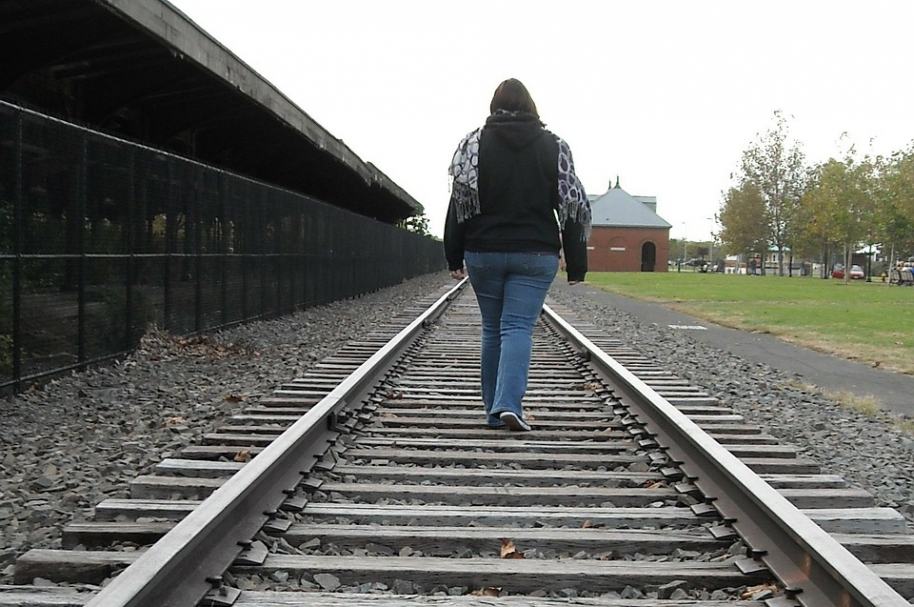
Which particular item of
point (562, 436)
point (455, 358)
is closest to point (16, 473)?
point (562, 436)

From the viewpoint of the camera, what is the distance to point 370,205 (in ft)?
120

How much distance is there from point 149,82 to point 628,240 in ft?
275

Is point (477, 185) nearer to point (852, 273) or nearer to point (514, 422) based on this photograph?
point (514, 422)

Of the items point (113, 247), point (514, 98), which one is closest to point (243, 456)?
point (514, 98)

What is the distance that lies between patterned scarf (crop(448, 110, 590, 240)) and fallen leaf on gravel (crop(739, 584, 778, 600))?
8.88 feet

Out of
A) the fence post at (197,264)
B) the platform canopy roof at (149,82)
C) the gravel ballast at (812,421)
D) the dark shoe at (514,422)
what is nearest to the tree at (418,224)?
the platform canopy roof at (149,82)

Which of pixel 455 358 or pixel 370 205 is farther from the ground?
pixel 370 205

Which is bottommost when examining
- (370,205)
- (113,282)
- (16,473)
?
(16,473)

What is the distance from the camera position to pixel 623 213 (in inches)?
3735

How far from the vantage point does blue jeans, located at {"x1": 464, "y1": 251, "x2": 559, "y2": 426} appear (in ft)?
17.7

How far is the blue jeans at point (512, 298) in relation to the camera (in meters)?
5.39

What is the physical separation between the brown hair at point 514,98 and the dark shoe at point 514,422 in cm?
176

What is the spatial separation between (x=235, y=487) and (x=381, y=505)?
0.67 m

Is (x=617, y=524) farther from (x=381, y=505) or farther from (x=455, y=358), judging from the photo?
(x=455, y=358)
